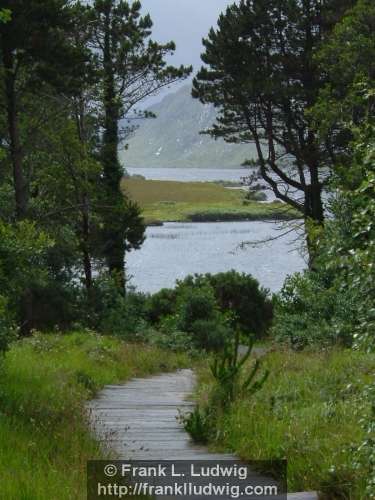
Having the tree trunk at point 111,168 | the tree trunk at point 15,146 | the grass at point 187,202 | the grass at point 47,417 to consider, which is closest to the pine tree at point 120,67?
the tree trunk at point 111,168

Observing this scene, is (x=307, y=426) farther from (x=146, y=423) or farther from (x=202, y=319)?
(x=202, y=319)

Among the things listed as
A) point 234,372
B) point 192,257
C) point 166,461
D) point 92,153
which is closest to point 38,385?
point 234,372

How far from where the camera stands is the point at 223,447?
21.9ft

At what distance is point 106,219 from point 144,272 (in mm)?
14062

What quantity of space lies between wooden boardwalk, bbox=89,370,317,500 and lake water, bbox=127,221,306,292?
21.5 m

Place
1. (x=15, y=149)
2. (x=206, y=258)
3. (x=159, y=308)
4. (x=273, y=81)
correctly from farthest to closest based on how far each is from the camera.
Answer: (x=206, y=258)
(x=273, y=81)
(x=159, y=308)
(x=15, y=149)

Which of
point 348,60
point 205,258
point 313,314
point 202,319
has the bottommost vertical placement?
point 202,319

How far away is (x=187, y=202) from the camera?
3044 inches

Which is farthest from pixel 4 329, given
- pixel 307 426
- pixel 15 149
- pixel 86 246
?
pixel 86 246

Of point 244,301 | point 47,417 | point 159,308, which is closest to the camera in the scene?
point 47,417

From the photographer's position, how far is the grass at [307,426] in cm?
524

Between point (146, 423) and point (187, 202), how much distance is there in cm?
6990

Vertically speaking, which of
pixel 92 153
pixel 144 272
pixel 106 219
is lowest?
pixel 144 272

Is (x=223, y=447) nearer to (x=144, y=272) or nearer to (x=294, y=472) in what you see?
(x=294, y=472)
